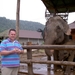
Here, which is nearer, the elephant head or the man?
the man

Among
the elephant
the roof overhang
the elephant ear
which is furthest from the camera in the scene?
the roof overhang

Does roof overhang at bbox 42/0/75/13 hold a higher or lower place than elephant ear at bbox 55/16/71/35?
higher

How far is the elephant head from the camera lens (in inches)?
263

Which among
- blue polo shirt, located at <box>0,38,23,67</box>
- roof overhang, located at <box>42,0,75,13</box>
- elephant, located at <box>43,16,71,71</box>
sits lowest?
blue polo shirt, located at <box>0,38,23,67</box>

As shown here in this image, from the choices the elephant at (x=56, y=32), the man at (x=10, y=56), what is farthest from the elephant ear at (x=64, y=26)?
the man at (x=10, y=56)

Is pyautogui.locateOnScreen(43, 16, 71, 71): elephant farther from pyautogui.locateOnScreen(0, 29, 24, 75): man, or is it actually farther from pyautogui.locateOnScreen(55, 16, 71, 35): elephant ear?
pyautogui.locateOnScreen(0, 29, 24, 75): man

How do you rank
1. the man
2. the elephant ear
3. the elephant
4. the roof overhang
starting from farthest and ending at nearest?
the roof overhang, the elephant ear, the elephant, the man

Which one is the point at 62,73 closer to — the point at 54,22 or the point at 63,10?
the point at 54,22

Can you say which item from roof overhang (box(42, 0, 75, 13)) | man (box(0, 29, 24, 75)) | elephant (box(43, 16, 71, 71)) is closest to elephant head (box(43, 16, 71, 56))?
elephant (box(43, 16, 71, 71))

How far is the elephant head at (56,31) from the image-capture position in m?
6.67

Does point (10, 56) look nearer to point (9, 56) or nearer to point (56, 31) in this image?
point (9, 56)

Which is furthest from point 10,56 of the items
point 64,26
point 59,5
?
point 59,5

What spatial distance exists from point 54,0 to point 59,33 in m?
3.28

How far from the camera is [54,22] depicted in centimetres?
718
